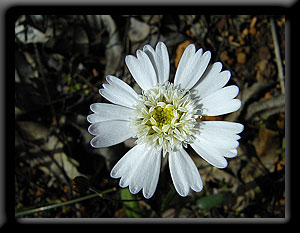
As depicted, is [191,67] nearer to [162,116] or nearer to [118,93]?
[162,116]

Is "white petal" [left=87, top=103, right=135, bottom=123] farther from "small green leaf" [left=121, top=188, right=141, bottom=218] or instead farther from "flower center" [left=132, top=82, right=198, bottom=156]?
"small green leaf" [left=121, top=188, right=141, bottom=218]

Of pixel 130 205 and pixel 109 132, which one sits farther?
pixel 130 205

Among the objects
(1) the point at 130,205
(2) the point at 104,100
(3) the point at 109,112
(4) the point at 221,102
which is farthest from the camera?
(2) the point at 104,100

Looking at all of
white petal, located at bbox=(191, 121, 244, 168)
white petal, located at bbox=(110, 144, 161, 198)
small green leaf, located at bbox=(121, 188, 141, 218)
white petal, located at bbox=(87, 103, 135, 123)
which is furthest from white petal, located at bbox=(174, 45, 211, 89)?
small green leaf, located at bbox=(121, 188, 141, 218)

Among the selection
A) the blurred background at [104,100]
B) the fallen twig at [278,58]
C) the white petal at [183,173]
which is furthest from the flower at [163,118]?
the fallen twig at [278,58]

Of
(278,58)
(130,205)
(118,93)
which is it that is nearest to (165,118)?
(118,93)
